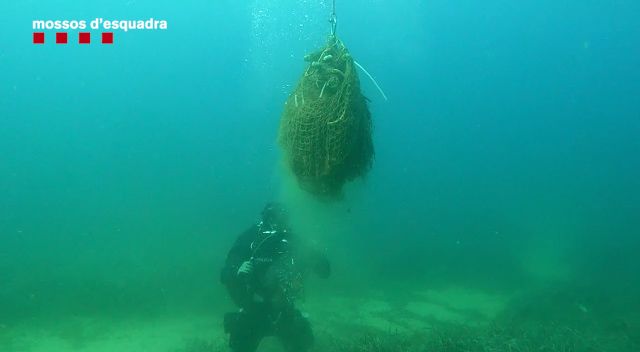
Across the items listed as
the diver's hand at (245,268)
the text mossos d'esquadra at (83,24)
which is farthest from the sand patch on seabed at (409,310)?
the text mossos d'esquadra at (83,24)

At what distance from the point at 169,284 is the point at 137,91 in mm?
57794

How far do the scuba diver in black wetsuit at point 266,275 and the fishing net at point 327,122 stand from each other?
1.78 metres

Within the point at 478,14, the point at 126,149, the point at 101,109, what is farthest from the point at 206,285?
the point at 101,109

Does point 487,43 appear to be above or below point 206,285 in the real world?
above

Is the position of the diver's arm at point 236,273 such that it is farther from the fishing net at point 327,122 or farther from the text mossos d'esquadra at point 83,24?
the text mossos d'esquadra at point 83,24

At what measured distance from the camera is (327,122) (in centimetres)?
454

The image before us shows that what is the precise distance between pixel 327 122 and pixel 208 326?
841 cm

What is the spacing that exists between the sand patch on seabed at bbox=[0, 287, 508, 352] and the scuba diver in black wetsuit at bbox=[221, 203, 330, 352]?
229 centimetres

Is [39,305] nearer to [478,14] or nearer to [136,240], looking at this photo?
[136,240]

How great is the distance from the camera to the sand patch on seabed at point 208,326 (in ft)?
32.7

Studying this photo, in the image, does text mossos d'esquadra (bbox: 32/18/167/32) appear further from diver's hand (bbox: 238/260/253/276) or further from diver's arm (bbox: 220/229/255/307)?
diver's hand (bbox: 238/260/253/276)

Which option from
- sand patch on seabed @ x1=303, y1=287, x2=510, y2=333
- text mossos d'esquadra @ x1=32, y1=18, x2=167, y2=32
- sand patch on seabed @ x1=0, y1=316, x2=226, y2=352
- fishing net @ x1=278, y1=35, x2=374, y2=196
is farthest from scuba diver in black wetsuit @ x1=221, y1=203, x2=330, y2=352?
text mossos d'esquadra @ x1=32, y1=18, x2=167, y2=32

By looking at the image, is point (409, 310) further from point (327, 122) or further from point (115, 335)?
point (327, 122)

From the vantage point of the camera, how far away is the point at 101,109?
76.1 metres
